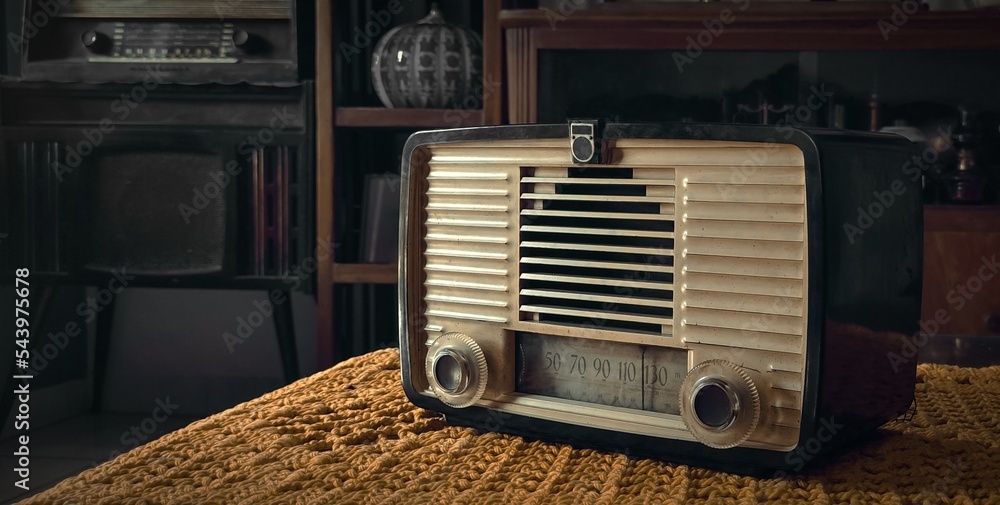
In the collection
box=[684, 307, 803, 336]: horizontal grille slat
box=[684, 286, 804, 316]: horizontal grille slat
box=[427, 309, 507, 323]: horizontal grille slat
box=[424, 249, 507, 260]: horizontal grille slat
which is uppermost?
box=[424, 249, 507, 260]: horizontal grille slat

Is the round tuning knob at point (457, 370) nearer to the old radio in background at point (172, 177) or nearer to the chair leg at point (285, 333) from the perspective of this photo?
the old radio in background at point (172, 177)

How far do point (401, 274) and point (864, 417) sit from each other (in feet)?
1.39

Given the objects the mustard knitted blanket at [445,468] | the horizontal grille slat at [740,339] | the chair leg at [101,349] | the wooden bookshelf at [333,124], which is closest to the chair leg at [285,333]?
the wooden bookshelf at [333,124]

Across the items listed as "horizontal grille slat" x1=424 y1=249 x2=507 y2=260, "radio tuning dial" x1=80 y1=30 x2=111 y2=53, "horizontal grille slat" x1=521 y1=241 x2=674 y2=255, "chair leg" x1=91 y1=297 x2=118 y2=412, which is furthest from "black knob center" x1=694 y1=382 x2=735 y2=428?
"chair leg" x1=91 y1=297 x2=118 y2=412

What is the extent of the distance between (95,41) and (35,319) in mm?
608

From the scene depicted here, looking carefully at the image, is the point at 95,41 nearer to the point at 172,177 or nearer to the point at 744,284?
Answer: the point at 172,177

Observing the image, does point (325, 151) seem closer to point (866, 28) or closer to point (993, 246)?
point (866, 28)

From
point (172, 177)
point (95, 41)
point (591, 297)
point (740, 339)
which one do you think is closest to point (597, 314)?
point (591, 297)

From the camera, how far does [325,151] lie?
5.97 feet

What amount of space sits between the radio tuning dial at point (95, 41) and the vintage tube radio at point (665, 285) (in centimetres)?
121

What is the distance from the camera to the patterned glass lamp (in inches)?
71.9

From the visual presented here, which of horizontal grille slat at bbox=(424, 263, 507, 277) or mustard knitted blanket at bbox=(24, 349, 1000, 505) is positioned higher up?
horizontal grille slat at bbox=(424, 263, 507, 277)

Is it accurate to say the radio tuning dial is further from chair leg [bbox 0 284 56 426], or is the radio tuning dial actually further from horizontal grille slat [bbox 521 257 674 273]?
horizontal grille slat [bbox 521 257 674 273]

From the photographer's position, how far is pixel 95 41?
1.79 metres
